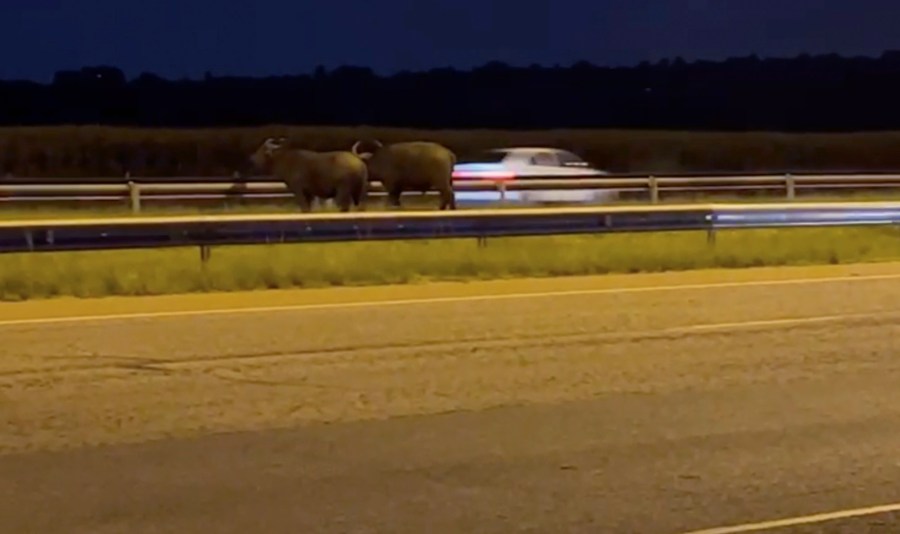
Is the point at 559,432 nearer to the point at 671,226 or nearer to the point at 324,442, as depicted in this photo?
the point at 324,442

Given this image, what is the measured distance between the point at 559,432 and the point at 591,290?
9327mm

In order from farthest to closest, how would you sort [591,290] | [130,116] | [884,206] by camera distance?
[130,116] < [884,206] < [591,290]

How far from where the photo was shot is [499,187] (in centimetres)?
3631

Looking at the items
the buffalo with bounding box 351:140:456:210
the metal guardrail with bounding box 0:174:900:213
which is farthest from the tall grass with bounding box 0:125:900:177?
the buffalo with bounding box 351:140:456:210

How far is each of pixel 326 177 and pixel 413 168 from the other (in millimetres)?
2828

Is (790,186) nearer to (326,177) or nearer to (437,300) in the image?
(326,177)

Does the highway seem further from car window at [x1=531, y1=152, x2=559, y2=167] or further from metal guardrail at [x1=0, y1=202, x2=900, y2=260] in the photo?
car window at [x1=531, y1=152, x2=559, y2=167]

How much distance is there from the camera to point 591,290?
65.0ft

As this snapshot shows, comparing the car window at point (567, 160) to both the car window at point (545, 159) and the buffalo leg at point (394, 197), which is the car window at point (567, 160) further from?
→ the buffalo leg at point (394, 197)

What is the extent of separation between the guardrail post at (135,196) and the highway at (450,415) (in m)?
13.8

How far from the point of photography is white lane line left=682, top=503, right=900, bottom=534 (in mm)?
8000

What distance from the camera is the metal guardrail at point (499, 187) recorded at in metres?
33.1

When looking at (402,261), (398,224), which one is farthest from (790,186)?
(398,224)

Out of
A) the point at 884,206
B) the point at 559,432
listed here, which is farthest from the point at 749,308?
the point at 884,206
